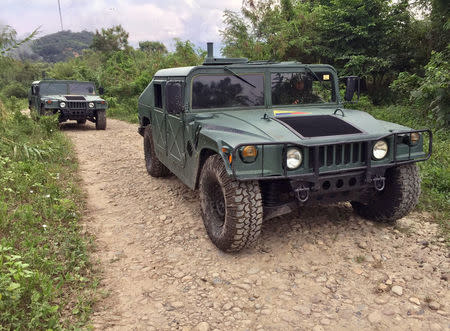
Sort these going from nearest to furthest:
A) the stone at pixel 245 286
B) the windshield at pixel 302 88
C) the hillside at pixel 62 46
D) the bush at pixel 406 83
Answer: the stone at pixel 245 286 < the windshield at pixel 302 88 < the bush at pixel 406 83 < the hillside at pixel 62 46

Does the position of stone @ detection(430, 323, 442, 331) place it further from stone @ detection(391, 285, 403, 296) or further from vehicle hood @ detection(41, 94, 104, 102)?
vehicle hood @ detection(41, 94, 104, 102)

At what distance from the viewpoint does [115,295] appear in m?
3.02

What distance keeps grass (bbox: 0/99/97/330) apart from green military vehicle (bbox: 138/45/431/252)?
49.4 inches

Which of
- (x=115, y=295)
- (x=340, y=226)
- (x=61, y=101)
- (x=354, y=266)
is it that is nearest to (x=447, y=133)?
(x=340, y=226)

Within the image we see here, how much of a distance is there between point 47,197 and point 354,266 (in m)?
3.56

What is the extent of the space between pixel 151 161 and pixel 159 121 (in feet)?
3.31

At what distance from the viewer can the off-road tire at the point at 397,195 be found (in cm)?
375

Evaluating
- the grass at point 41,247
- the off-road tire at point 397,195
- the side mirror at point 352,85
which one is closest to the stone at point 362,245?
the off-road tire at point 397,195

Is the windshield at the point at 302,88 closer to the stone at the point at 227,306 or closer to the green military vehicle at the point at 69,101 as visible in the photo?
the stone at the point at 227,306

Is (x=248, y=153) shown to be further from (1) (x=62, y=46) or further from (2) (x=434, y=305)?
(1) (x=62, y=46)

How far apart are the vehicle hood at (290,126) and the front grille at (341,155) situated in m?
0.07

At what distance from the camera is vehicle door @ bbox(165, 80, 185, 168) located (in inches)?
164

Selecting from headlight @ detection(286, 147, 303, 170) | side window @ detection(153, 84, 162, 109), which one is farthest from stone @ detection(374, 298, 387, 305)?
side window @ detection(153, 84, 162, 109)

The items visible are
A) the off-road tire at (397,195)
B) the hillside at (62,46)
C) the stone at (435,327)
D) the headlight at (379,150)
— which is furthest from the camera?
the hillside at (62,46)
